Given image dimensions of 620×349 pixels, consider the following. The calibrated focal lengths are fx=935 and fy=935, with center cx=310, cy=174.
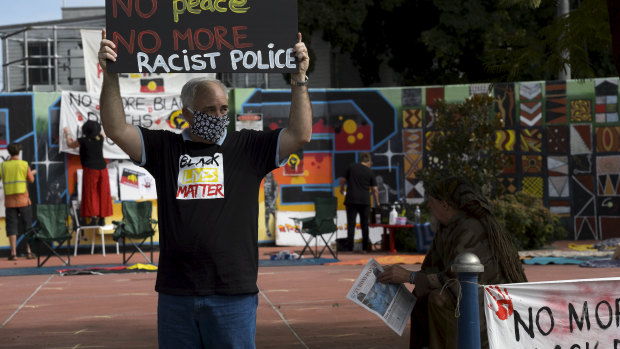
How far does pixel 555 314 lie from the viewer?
492 cm

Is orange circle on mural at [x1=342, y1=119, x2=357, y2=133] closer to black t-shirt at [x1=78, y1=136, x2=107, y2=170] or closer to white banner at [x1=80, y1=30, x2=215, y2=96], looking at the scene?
white banner at [x1=80, y1=30, x2=215, y2=96]

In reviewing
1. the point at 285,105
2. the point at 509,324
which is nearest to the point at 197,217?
the point at 509,324

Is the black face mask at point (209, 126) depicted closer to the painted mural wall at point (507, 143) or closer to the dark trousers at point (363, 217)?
the dark trousers at point (363, 217)

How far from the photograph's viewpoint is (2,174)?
60.3 ft

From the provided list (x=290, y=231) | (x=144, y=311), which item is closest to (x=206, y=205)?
(x=144, y=311)

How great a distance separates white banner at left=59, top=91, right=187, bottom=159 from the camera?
19.6 metres

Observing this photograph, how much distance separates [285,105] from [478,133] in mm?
5219

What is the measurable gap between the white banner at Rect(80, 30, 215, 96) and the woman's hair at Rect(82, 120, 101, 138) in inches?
34.3

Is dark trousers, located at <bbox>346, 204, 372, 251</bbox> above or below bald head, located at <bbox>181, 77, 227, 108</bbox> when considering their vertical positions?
below

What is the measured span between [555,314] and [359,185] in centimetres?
1361

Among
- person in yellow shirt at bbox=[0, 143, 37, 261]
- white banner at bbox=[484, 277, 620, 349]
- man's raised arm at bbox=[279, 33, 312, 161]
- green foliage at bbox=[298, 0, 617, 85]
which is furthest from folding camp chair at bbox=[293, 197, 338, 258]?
man's raised arm at bbox=[279, 33, 312, 161]

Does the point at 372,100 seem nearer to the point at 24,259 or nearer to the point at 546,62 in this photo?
the point at 24,259

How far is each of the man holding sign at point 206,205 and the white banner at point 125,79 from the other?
636 inches

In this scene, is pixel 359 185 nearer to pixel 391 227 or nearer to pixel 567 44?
pixel 391 227
